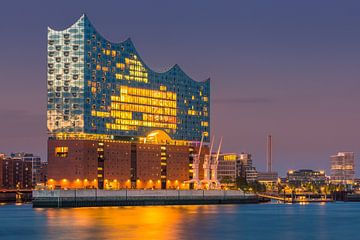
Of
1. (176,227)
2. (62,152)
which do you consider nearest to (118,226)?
(176,227)

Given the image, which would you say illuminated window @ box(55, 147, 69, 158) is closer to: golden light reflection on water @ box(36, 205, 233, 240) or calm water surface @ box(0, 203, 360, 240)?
calm water surface @ box(0, 203, 360, 240)

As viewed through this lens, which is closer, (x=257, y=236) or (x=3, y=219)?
(x=257, y=236)

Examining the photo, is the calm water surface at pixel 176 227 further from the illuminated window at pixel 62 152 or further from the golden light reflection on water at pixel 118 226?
the illuminated window at pixel 62 152

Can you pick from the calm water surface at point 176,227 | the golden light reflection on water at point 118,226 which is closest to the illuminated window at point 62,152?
the calm water surface at point 176,227

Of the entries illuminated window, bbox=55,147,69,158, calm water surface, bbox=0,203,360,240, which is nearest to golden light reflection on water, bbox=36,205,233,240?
calm water surface, bbox=0,203,360,240

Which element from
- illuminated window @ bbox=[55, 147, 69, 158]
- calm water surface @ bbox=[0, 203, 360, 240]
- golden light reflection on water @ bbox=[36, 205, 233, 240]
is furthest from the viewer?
illuminated window @ bbox=[55, 147, 69, 158]

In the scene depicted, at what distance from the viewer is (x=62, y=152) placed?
199250 millimetres

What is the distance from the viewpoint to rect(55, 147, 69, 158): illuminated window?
652 feet

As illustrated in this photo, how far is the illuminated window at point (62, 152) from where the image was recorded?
198875mm

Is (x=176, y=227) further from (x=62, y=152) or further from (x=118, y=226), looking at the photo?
(x=62, y=152)

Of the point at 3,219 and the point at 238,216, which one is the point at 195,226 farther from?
the point at 3,219

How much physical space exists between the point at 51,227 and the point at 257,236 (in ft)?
95.1

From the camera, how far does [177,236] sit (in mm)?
104938

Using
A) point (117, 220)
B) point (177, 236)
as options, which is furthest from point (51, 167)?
point (177, 236)
